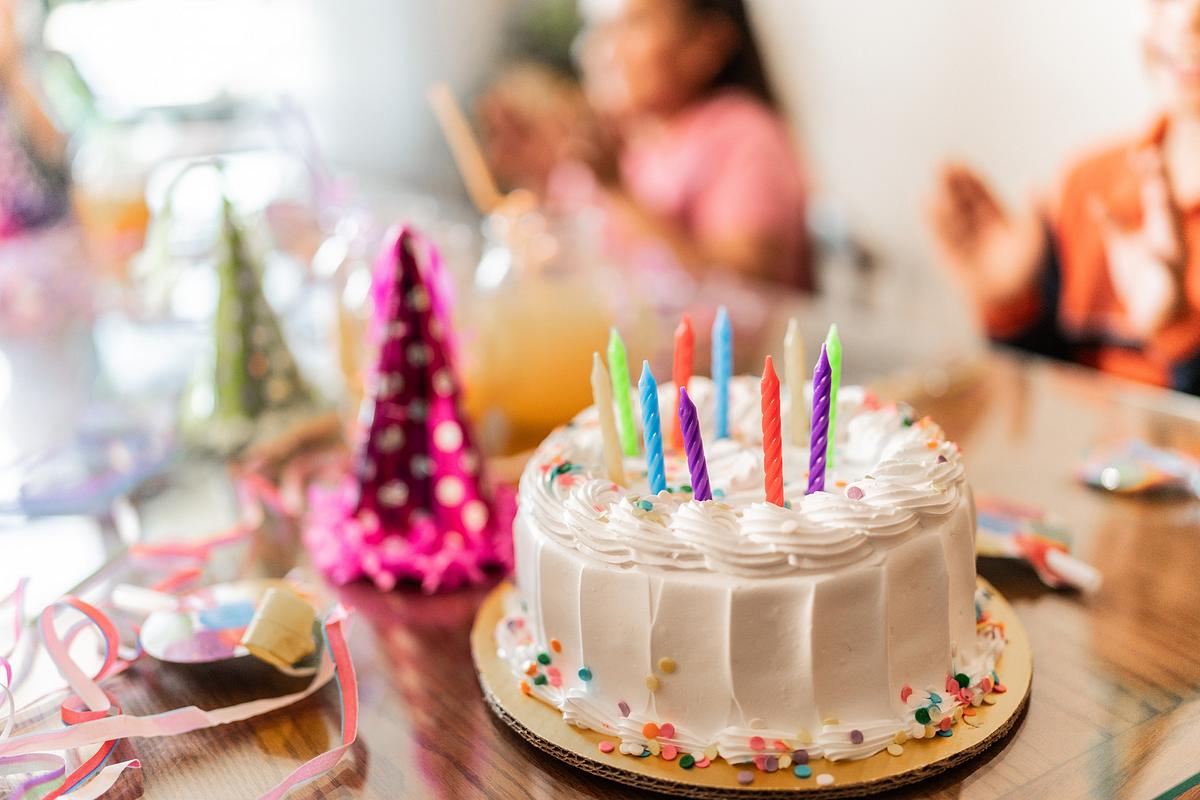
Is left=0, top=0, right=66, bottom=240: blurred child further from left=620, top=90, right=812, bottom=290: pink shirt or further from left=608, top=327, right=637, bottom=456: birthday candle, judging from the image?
left=608, top=327, right=637, bottom=456: birthday candle

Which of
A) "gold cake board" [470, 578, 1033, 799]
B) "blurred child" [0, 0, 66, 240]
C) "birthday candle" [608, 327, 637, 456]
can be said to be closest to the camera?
"gold cake board" [470, 578, 1033, 799]

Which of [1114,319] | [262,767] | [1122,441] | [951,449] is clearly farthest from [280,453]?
[1114,319]

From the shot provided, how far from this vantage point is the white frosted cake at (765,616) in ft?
3.57

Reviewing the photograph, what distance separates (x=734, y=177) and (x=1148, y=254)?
1.19 metres

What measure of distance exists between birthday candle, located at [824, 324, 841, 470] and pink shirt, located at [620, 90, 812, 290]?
5.12 feet

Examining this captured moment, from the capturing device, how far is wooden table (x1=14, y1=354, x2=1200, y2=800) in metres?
1.12

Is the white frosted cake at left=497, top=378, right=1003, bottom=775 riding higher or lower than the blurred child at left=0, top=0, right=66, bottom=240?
lower

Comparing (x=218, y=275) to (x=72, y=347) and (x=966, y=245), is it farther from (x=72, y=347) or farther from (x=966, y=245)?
(x=966, y=245)

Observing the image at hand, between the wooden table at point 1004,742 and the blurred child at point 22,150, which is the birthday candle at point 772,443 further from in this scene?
the blurred child at point 22,150

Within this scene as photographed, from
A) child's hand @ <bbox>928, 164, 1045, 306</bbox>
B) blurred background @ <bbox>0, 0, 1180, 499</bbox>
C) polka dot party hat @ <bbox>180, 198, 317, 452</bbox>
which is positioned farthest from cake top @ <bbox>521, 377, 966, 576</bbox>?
child's hand @ <bbox>928, 164, 1045, 306</bbox>

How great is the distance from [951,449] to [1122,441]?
70 cm

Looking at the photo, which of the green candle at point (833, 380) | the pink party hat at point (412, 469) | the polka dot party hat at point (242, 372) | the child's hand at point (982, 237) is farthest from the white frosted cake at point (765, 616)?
the child's hand at point (982, 237)

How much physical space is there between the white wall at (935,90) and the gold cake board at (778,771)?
125 centimetres

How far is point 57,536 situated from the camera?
172cm
